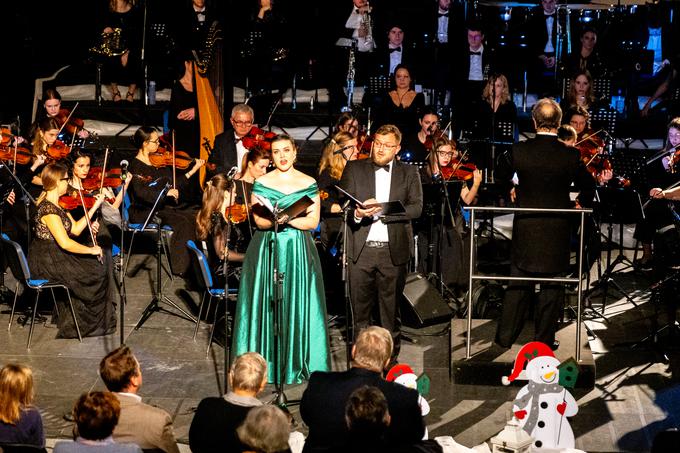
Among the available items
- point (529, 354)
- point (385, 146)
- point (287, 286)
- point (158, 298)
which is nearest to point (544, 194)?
point (385, 146)

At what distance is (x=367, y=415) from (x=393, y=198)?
3114 millimetres

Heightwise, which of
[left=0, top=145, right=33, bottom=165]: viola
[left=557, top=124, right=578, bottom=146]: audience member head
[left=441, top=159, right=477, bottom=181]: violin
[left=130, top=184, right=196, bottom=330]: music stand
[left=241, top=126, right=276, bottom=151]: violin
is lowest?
[left=130, top=184, right=196, bottom=330]: music stand

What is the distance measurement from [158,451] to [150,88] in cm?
888

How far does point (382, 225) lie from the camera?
23.8 ft

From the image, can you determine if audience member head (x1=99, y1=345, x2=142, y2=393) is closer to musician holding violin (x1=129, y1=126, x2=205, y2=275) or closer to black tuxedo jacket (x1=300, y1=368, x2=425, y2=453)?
black tuxedo jacket (x1=300, y1=368, x2=425, y2=453)

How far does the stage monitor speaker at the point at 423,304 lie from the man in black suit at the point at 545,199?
0.94m

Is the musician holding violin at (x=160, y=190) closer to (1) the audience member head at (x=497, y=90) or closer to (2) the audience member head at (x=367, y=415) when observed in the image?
(1) the audience member head at (x=497, y=90)

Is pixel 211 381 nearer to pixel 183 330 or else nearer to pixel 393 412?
pixel 183 330

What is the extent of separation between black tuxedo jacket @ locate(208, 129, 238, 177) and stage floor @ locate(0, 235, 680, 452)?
130 cm

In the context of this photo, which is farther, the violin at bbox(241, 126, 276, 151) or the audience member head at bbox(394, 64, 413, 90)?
the audience member head at bbox(394, 64, 413, 90)

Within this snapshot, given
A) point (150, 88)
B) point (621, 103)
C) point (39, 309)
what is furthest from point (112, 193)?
point (621, 103)

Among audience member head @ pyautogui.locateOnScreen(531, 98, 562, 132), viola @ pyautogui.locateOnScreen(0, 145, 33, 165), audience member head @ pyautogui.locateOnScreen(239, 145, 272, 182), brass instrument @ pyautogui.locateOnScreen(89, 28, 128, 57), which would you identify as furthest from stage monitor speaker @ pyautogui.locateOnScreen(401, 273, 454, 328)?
brass instrument @ pyautogui.locateOnScreen(89, 28, 128, 57)

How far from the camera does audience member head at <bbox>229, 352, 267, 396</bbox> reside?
503 centimetres

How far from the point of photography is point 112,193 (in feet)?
29.9
